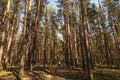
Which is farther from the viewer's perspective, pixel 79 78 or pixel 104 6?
pixel 104 6

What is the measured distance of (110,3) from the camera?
35.2 meters

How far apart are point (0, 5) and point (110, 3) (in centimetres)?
2250

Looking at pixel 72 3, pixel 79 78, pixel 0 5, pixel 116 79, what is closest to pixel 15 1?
pixel 0 5

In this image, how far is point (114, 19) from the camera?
37.1 m

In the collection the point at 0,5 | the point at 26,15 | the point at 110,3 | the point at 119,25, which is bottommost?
the point at 26,15

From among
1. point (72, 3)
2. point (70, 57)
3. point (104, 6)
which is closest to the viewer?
point (70, 57)

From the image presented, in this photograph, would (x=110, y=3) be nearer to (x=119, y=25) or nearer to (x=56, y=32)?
(x=119, y=25)

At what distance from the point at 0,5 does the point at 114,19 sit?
2447cm

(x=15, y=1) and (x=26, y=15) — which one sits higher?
(x=15, y=1)

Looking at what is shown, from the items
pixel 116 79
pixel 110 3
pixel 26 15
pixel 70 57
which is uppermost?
pixel 110 3

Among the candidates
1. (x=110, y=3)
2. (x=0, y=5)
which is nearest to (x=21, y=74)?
(x=0, y=5)

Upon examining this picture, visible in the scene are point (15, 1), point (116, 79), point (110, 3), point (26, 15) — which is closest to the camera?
point (116, 79)

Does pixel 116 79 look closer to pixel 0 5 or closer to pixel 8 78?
pixel 8 78

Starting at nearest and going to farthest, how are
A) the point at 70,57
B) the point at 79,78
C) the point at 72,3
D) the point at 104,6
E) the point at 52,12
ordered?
1. the point at 79,78
2. the point at 70,57
3. the point at 72,3
4. the point at 104,6
5. the point at 52,12
